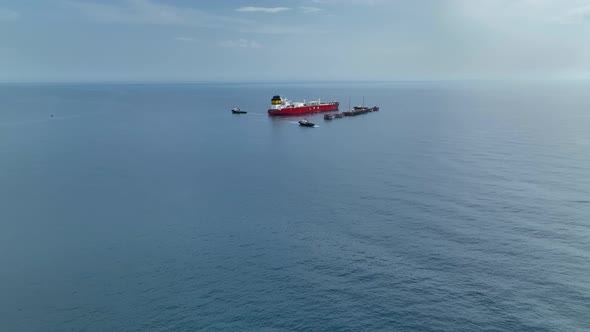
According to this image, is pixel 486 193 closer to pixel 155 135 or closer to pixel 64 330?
pixel 64 330

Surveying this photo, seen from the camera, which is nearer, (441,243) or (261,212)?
(441,243)

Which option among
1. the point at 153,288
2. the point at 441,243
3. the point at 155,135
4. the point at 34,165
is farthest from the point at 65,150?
the point at 441,243

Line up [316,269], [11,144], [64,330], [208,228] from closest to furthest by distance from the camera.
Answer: [64,330] < [316,269] < [208,228] < [11,144]

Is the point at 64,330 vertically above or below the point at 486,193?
below

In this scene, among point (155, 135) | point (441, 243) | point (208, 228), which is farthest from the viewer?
point (155, 135)

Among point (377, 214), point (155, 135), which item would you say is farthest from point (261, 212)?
point (155, 135)

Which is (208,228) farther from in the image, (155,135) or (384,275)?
(155,135)
